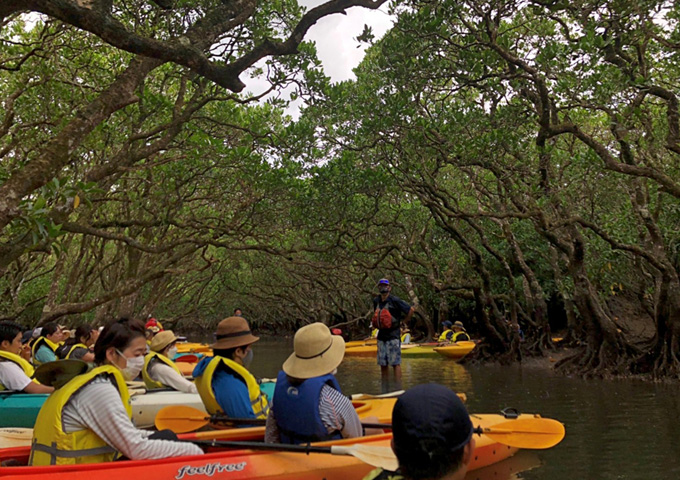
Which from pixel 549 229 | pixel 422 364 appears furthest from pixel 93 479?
pixel 422 364

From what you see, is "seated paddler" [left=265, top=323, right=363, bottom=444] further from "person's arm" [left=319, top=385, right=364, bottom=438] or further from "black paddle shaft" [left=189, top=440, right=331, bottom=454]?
"black paddle shaft" [left=189, top=440, right=331, bottom=454]

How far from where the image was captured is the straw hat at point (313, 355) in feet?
12.1

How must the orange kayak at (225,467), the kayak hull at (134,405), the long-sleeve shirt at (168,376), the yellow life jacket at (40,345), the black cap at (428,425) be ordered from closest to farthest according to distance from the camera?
the black cap at (428,425), the orange kayak at (225,467), the kayak hull at (134,405), the long-sleeve shirt at (168,376), the yellow life jacket at (40,345)

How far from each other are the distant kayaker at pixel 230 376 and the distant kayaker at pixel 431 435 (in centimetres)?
288

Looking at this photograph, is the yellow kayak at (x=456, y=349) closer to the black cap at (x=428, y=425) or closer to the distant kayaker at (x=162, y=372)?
the distant kayaker at (x=162, y=372)

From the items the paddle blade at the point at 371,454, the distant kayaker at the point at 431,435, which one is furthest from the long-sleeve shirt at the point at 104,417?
the distant kayaker at the point at 431,435

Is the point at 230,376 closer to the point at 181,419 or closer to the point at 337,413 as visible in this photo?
the point at 337,413

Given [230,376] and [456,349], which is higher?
[230,376]

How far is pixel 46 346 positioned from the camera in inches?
322

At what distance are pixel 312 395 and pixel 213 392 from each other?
121 cm

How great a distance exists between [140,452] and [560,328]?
21990 millimetres

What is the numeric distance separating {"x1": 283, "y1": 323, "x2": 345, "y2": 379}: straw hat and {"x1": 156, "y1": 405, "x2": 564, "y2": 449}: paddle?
110 centimetres

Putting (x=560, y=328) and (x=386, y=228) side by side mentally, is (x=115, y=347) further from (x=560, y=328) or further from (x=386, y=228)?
(x=560, y=328)

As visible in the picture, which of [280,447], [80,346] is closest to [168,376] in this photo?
[80,346]
